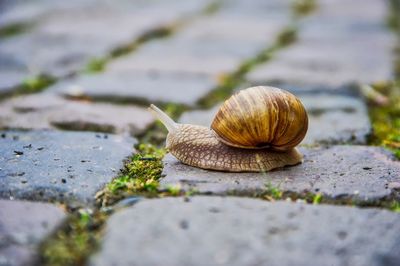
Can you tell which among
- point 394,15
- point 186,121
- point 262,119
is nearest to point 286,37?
point 394,15

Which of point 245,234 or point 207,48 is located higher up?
point 207,48

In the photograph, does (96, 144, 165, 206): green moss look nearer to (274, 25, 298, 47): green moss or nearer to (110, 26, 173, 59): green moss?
(110, 26, 173, 59): green moss

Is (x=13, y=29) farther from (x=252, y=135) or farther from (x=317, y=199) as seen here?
(x=317, y=199)

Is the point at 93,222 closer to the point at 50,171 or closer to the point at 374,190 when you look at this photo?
the point at 50,171

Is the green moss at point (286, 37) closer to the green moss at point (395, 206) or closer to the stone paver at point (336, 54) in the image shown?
the stone paver at point (336, 54)

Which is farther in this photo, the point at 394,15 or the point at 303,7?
the point at 303,7

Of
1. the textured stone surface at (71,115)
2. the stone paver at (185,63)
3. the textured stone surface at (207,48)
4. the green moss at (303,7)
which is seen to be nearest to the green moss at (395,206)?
the textured stone surface at (71,115)

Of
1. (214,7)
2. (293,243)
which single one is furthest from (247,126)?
(214,7)
